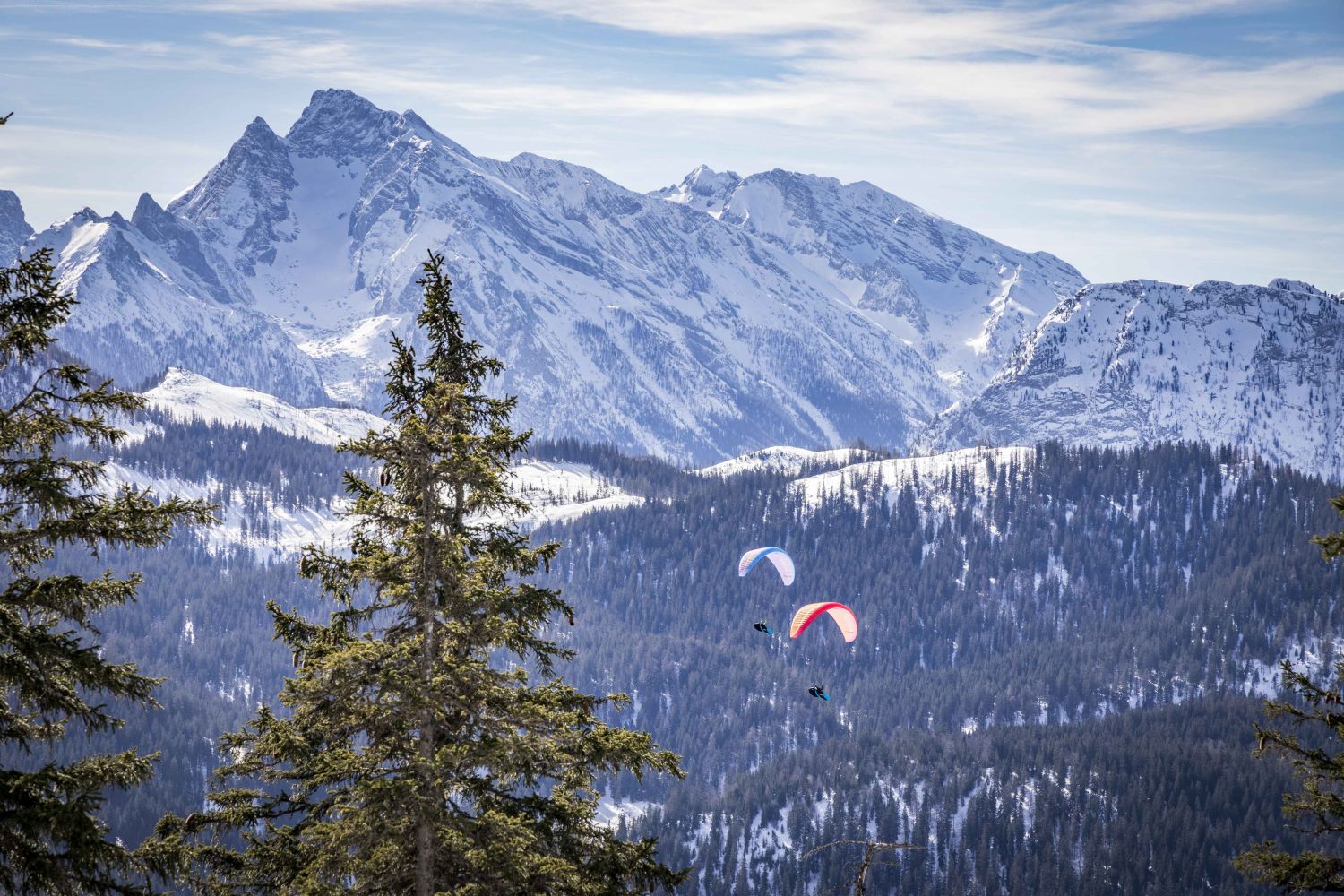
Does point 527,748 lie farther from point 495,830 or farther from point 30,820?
point 30,820

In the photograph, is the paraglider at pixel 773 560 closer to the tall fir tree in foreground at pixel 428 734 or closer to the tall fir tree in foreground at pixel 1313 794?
the tall fir tree in foreground at pixel 1313 794

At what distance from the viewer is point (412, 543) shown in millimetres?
27297

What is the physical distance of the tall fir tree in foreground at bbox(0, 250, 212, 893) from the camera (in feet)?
71.4

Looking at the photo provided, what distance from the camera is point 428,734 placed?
27.3 meters

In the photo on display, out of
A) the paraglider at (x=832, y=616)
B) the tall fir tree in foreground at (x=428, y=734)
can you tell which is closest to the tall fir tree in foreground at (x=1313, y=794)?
the tall fir tree in foreground at (x=428, y=734)

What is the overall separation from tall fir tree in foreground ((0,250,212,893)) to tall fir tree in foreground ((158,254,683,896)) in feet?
10.0

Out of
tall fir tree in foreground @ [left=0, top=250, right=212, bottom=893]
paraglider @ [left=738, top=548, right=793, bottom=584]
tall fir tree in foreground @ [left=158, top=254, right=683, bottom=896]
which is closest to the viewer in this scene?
tall fir tree in foreground @ [left=0, top=250, right=212, bottom=893]

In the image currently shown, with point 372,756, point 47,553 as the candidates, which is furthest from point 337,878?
point 47,553

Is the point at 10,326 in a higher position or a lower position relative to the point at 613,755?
higher

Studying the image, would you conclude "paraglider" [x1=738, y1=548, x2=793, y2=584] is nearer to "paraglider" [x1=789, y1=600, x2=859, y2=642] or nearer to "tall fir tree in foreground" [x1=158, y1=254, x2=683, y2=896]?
"paraglider" [x1=789, y1=600, x2=859, y2=642]

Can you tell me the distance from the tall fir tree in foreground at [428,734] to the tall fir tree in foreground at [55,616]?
3054 mm

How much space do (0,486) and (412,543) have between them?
7.23m

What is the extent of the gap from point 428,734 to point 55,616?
7.13 meters

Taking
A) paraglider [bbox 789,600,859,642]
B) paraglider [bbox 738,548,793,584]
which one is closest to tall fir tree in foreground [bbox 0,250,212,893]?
paraglider [bbox 789,600,859,642]
